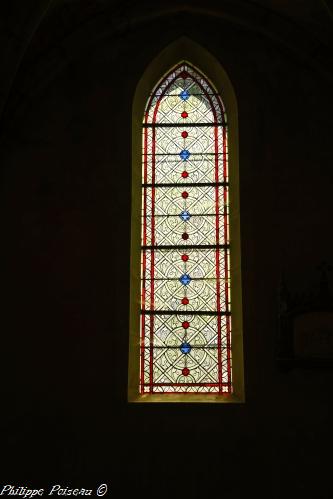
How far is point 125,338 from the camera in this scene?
6.80 meters

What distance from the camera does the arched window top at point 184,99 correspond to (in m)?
7.83

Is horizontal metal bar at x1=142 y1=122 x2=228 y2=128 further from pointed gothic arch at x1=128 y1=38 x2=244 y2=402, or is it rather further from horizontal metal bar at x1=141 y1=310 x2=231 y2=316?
horizontal metal bar at x1=141 y1=310 x2=231 y2=316

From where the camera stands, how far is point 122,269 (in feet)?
23.0

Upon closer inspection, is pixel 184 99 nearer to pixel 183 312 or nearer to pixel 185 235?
pixel 185 235

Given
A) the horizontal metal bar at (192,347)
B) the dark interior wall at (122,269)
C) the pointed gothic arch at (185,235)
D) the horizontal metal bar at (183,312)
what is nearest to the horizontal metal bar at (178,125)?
the pointed gothic arch at (185,235)

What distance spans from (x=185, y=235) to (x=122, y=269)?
2.73 feet

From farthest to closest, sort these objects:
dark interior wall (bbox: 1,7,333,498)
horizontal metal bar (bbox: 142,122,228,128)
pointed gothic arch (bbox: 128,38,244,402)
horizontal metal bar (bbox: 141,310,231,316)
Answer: horizontal metal bar (bbox: 142,122,228,128), horizontal metal bar (bbox: 141,310,231,316), pointed gothic arch (bbox: 128,38,244,402), dark interior wall (bbox: 1,7,333,498)

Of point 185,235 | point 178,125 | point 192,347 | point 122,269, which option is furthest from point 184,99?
point 192,347

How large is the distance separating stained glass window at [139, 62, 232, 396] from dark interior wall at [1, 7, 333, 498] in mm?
360

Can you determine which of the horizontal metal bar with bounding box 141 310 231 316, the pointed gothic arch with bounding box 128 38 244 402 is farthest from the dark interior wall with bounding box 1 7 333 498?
the horizontal metal bar with bounding box 141 310 231 316

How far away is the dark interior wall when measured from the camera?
253 inches

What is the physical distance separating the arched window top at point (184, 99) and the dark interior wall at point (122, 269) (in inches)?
14.9
